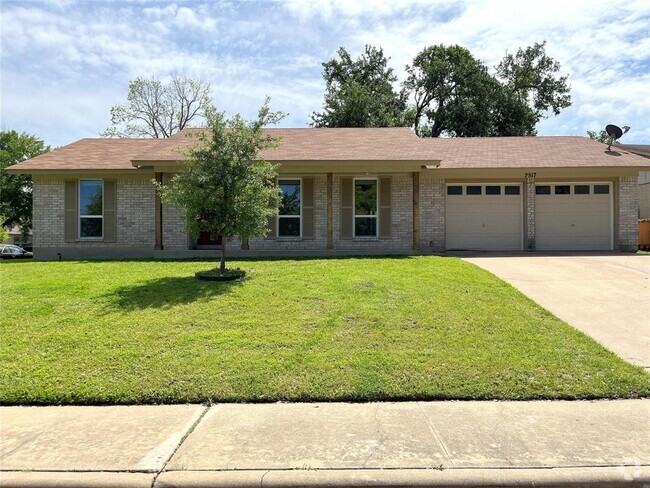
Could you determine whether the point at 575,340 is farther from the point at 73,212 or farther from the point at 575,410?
the point at 73,212

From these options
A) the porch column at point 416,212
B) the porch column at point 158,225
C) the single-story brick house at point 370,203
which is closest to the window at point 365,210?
the single-story brick house at point 370,203

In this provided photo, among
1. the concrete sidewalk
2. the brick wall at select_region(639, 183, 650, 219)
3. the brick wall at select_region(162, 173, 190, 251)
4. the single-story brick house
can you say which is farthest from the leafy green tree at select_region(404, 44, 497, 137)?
the concrete sidewalk

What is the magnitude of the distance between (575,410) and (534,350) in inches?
53.7

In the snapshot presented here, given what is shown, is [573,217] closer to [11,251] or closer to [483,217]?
[483,217]

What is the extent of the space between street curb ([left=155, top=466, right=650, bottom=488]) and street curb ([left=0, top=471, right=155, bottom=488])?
0.52ft

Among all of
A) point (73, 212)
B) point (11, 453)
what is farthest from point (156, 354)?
point (73, 212)

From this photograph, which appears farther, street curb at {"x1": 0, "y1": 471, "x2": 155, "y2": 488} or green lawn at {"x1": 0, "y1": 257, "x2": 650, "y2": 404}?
green lawn at {"x1": 0, "y1": 257, "x2": 650, "y2": 404}

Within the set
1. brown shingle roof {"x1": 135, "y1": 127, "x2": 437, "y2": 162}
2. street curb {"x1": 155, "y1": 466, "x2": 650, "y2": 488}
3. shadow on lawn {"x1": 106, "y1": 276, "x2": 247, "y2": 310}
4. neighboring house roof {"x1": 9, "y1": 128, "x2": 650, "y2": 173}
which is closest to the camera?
street curb {"x1": 155, "y1": 466, "x2": 650, "y2": 488}

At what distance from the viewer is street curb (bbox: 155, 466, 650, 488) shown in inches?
127

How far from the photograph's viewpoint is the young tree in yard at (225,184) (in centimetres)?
913

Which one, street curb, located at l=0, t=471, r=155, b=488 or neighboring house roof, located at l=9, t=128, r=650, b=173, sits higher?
neighboring house roof, located at l=9, t=128, r=650, b=173

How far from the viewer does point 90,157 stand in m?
16.2

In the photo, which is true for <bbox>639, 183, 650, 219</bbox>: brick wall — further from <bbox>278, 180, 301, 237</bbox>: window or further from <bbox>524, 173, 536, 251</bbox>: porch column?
<bbox>278, 180, 301, 237</bbox>: window

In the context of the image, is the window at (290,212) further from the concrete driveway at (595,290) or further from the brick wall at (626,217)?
the brick wall at (626,217)
